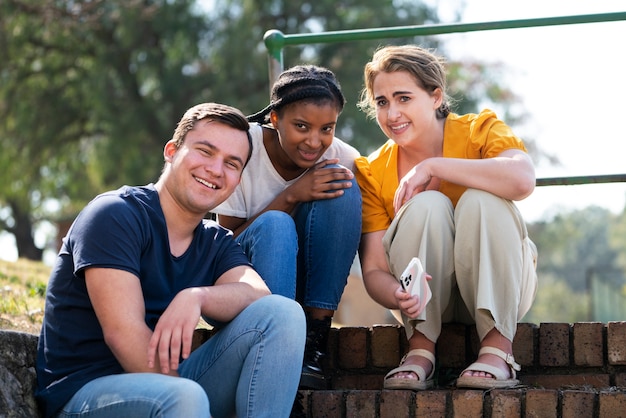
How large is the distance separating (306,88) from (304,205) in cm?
40

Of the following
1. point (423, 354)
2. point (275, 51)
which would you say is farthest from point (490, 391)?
point (275, 51)

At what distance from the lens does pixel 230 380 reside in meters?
2.45

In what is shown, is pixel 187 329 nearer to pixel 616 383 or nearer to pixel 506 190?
pixel 506 190

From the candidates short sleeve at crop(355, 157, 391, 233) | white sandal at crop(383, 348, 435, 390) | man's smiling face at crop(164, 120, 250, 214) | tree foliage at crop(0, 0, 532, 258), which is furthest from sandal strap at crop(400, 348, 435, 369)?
tree foliage at crop(0, 0, 532, 258)

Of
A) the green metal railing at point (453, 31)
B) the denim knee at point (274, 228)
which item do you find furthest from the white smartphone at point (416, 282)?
the green metal railing at point (453, 31)

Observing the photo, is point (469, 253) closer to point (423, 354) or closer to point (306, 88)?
point (423, 354)

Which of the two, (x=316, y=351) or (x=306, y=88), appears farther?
(x=306, y=88)

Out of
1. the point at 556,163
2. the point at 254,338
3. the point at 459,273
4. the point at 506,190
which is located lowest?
the point at 254,338

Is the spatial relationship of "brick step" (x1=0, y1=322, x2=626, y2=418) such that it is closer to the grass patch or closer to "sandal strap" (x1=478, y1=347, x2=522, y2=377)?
"sandal strap" (x1=478, y1=347, x2=522, y2=377)

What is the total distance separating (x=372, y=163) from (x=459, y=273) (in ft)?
1.92

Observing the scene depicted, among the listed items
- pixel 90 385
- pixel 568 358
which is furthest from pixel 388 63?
pixel 90 385

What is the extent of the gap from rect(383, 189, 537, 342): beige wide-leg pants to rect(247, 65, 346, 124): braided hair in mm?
497

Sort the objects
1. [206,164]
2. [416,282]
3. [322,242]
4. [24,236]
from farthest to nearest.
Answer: [24,236] < [322,242] < [416,282] < [206,164]

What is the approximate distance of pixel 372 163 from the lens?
132 inches
